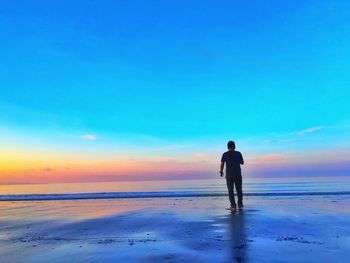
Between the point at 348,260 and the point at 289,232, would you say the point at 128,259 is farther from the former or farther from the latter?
the point at 289,232

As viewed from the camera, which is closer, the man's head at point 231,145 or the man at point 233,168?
the man at point 233,168

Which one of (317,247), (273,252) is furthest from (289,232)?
(273,252)

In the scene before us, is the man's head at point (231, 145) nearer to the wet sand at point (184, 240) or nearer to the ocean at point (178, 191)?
the wet sand at point (184, 240)

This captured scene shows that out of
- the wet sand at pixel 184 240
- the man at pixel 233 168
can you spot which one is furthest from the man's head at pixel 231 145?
the wet sand at pixel 184 240

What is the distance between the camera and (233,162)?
13453 mm

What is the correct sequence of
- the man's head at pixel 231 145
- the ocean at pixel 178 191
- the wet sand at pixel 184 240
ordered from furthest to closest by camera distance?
the ocean at pixel 178 191 < the man's head at pixel 231 145 < the wet sand at pixel 184 240

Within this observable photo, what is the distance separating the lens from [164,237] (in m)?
7.41

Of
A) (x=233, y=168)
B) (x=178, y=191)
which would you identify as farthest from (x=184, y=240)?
(x=178, y=191)

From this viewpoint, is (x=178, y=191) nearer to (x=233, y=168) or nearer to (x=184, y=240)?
(x=233, y=168)

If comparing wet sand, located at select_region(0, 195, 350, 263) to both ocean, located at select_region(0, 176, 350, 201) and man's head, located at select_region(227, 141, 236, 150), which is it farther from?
ocean, located at select_region(0, 176, 350, 201)

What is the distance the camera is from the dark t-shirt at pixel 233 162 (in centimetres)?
1344

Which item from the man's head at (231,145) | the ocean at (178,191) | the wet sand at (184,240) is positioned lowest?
the wet sand at (184,240)

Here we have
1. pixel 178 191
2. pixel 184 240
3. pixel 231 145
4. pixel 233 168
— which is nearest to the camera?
pixel 184 240

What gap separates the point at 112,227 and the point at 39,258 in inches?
136
